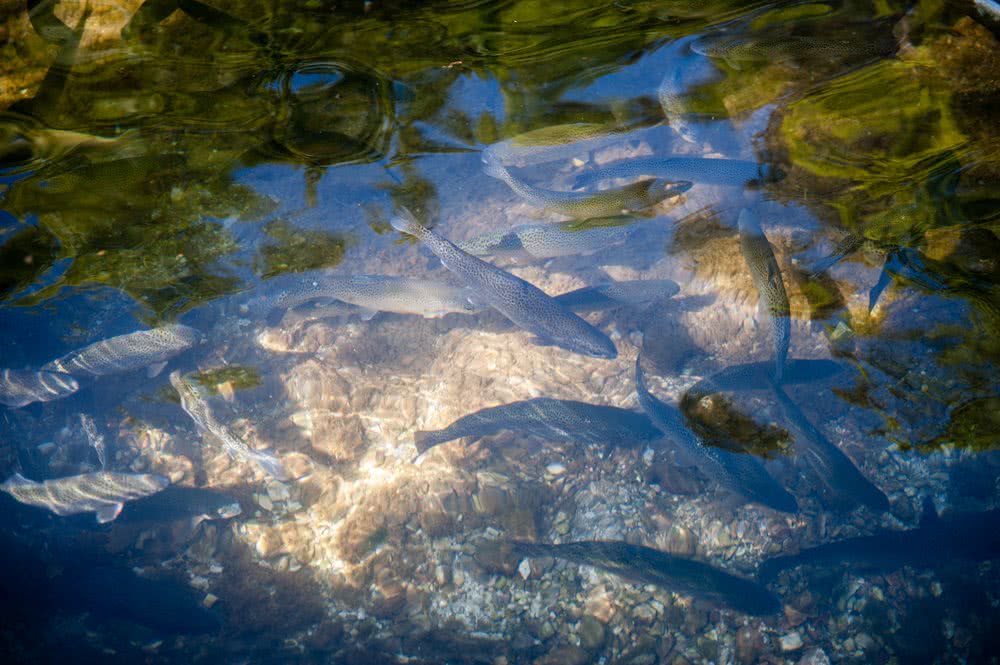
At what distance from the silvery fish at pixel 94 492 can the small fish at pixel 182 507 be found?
12 cm

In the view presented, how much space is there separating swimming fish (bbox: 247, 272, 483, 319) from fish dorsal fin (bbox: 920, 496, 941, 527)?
5511 mm

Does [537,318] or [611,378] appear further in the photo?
[611,378]

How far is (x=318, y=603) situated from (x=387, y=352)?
320 centimetres

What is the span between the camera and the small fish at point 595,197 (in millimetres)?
6184

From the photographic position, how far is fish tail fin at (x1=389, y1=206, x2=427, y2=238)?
6.04m

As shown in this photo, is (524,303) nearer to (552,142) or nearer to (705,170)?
(552,142)

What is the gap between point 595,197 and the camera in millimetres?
6168

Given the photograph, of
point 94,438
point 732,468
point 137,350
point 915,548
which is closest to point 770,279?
point 732,468

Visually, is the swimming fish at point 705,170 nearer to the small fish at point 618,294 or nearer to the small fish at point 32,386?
the small fish at point 618,294

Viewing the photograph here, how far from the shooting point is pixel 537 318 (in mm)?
5742

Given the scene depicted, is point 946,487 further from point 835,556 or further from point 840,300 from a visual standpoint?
point 840,300

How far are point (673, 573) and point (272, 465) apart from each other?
4.90m

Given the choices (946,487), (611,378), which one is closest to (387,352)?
(611,378)

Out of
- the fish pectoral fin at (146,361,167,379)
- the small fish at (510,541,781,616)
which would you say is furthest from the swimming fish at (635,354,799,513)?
the fish pectoral fin at (146,361,167,379)
